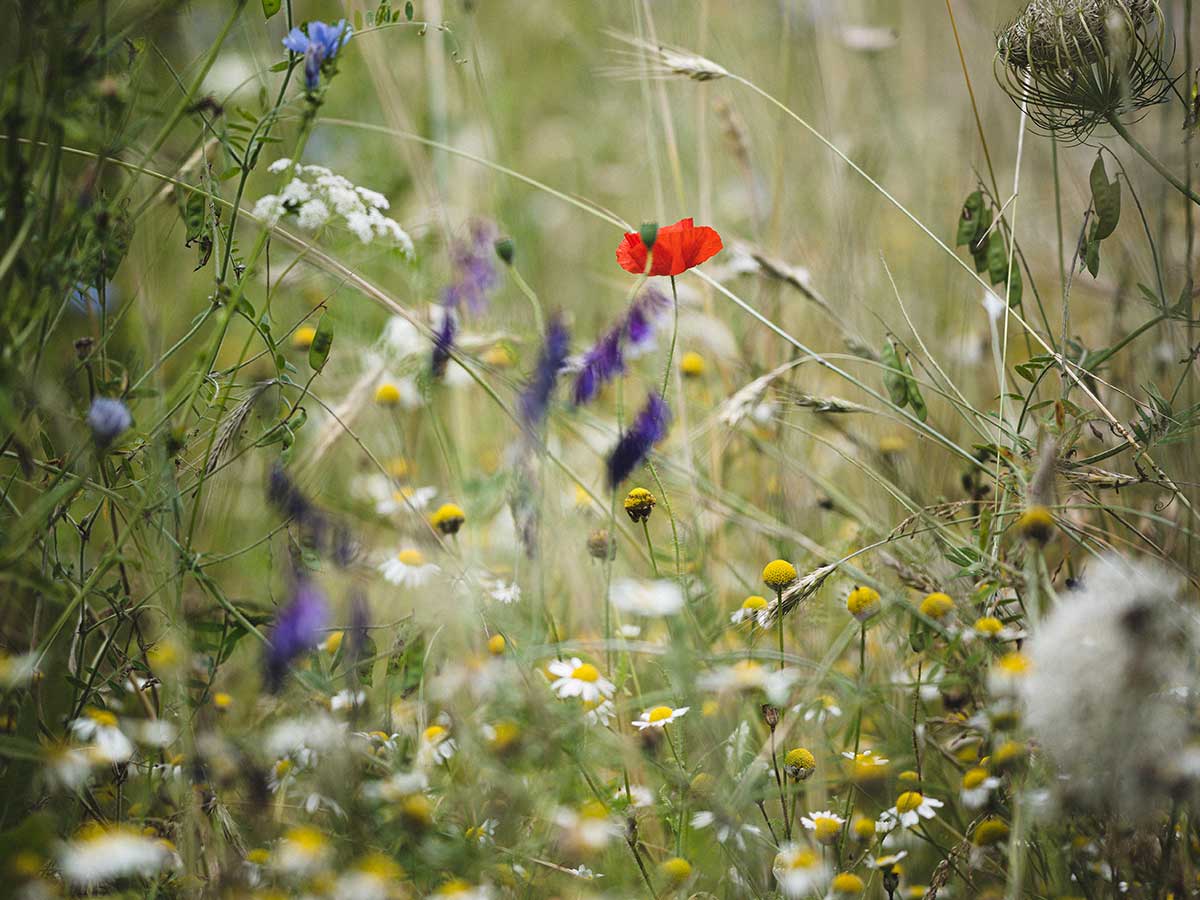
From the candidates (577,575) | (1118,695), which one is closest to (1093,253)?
(1118,695)

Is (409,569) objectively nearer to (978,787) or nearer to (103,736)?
(103,736)

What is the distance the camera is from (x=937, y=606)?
2.82ft

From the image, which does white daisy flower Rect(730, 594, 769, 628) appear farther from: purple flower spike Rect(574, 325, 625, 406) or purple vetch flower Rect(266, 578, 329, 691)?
purple vetch flower Rect(266, 578, 329, 691)

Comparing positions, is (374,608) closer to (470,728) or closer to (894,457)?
(470,728)

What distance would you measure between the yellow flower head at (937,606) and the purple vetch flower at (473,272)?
2.33ft

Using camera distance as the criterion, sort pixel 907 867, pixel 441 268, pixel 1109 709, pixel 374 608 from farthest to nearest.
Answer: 1. pixel 441 268
2. pixel 374 608
3. pixel 907 867
4. pixel 1109 709

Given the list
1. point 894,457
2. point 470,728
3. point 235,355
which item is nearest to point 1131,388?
point 894,457

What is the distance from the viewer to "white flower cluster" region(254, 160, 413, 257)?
2.95 ft

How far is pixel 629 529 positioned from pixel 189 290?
40.6 inches

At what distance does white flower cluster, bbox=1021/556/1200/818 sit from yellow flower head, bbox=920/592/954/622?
155mm

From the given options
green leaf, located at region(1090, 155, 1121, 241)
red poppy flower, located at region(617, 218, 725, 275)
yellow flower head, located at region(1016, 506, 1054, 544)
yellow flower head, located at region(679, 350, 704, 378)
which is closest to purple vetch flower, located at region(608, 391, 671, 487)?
red poppy flower, located at region(617, 218, 725, 275)

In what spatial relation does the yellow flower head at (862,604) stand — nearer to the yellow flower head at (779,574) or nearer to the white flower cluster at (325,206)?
the yellow flower head at (779,574)

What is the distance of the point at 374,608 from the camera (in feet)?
4.52

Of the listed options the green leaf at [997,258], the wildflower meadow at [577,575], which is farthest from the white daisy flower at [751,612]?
the green leaf at [997,258]
